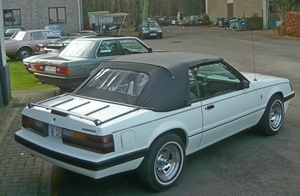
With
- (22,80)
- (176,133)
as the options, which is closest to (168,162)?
(176,133)

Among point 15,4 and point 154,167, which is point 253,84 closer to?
point 154,167

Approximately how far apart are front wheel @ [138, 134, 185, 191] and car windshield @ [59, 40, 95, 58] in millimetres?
6142

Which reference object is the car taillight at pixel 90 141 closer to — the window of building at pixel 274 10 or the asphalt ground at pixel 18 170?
the asphalt ground at pixel 18 170

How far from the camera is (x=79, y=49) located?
1110 centimetres

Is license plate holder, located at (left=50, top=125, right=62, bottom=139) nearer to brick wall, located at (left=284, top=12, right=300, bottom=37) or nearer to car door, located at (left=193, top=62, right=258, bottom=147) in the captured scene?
car door, located at (left=193, top=62, right=258, bottom=147)

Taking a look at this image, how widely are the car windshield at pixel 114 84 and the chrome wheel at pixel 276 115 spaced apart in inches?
103

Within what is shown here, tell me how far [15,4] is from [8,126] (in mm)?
38193

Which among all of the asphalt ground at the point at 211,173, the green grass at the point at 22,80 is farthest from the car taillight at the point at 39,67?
the asphalt ground at the point at 211,173

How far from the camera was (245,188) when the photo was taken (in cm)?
493

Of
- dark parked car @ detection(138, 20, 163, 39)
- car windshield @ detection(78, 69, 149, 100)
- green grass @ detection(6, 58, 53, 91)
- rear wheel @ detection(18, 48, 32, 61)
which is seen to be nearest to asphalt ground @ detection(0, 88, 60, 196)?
car windshield @ detection(78, 69, 149, 100)

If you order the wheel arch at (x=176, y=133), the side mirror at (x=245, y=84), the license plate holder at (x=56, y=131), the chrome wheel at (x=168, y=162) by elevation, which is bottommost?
the chrome wheel at (x=168, y=162)

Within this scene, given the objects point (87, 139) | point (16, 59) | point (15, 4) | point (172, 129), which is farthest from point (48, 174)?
point (15, 4)

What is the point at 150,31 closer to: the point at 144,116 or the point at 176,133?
the point at 176,133

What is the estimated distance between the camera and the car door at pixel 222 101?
5520 millimetres
